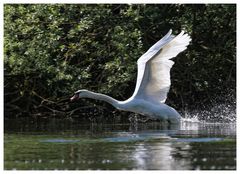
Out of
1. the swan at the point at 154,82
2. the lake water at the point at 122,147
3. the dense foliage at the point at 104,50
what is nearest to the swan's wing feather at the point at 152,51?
the swan at the point at 154,82

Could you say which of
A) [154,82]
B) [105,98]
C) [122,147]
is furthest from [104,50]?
[122,147]

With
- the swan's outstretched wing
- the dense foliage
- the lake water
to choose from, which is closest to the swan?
the swan's outstretched wing

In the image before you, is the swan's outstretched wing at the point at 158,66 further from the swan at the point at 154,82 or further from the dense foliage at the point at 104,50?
the dense foliage at the point at 104,50

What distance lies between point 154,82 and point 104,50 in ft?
12.8

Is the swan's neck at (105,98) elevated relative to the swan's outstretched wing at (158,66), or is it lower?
lower

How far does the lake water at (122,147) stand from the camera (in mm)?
9977

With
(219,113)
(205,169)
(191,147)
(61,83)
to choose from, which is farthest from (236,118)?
(205,169)

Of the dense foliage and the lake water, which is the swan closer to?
the lake water

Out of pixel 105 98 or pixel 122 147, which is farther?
pixel 105 98

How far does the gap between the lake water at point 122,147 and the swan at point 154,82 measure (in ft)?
1.16

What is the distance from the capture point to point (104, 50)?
19578 mm

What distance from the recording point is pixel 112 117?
19.6 meters

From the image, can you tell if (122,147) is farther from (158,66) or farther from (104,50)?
(104,50)

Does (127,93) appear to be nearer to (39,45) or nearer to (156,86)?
(39,45)
